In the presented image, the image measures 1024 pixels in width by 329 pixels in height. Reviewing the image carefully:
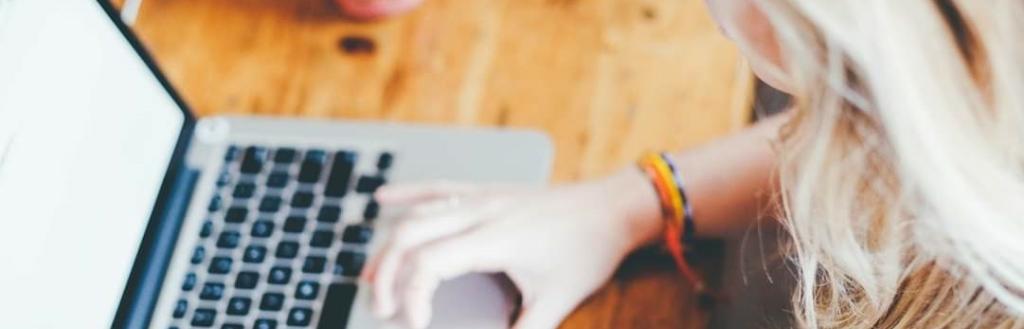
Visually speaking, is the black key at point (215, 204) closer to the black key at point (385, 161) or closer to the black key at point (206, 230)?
the black key at point (206, 230)

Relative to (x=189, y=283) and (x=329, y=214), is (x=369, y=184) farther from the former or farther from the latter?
(x=189, y=283)

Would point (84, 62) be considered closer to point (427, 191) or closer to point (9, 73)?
point (9, 73)

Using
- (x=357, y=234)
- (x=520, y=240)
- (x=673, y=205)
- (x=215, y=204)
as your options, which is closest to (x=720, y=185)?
(x=673, y=205)

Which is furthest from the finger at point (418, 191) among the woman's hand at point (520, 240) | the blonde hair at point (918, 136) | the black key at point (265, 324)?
the blonde hair at point (918, 136)

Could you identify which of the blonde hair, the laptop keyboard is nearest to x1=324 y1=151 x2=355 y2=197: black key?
the laptop keyboard

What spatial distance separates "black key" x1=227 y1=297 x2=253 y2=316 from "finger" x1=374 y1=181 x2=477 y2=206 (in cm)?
11

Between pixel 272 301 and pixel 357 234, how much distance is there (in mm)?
75

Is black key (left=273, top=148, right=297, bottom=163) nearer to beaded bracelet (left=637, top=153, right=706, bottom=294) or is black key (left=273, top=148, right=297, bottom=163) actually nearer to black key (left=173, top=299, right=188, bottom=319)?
black key (left=173, top=299, right=188, bottom=319)

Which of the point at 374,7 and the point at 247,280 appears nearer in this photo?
the point at 247,280

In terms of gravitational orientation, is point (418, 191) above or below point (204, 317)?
above

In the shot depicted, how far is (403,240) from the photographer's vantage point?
2.24 ft

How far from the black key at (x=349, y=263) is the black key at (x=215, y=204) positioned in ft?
0.33

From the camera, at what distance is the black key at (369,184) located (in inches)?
28.7

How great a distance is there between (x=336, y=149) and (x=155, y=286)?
0.16 meters
